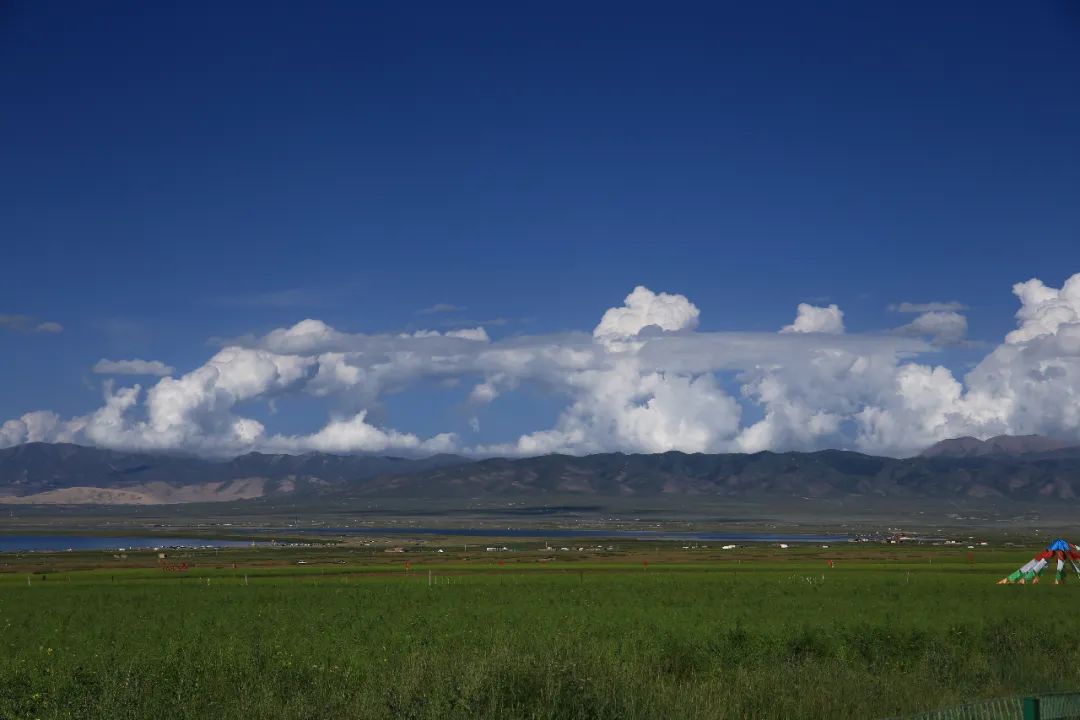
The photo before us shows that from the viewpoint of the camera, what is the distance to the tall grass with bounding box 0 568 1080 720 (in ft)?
58.0

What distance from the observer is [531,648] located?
80.5 ft

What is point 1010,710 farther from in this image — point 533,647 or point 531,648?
point 533,647

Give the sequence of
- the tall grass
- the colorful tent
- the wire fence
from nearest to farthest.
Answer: the wire fence
the tall grass
the colorful tent

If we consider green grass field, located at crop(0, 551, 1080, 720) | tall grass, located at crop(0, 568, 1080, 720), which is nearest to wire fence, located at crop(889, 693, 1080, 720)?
green grass field, located at crop(0, 551, 1080, 720)

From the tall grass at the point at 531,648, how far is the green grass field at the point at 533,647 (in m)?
0.10

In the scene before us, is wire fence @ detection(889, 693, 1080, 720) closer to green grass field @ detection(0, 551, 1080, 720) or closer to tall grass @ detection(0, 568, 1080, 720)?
green grass field @ detection(0, 551, 1080, 720)

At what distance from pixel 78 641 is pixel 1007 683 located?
31750mm

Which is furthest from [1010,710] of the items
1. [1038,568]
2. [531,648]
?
[1038,568]

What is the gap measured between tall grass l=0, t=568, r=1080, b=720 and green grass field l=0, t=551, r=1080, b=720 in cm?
10

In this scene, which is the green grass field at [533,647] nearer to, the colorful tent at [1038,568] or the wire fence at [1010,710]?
the colorful tent at [1038,568]

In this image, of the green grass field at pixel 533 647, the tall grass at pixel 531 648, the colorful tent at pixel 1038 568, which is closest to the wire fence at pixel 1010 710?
the green grass field at pixel 533 647

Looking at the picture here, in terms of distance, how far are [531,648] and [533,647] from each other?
1.33 feet

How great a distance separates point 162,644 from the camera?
3434cm

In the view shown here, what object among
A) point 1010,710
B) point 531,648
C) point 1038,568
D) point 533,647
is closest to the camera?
point 1010,710
